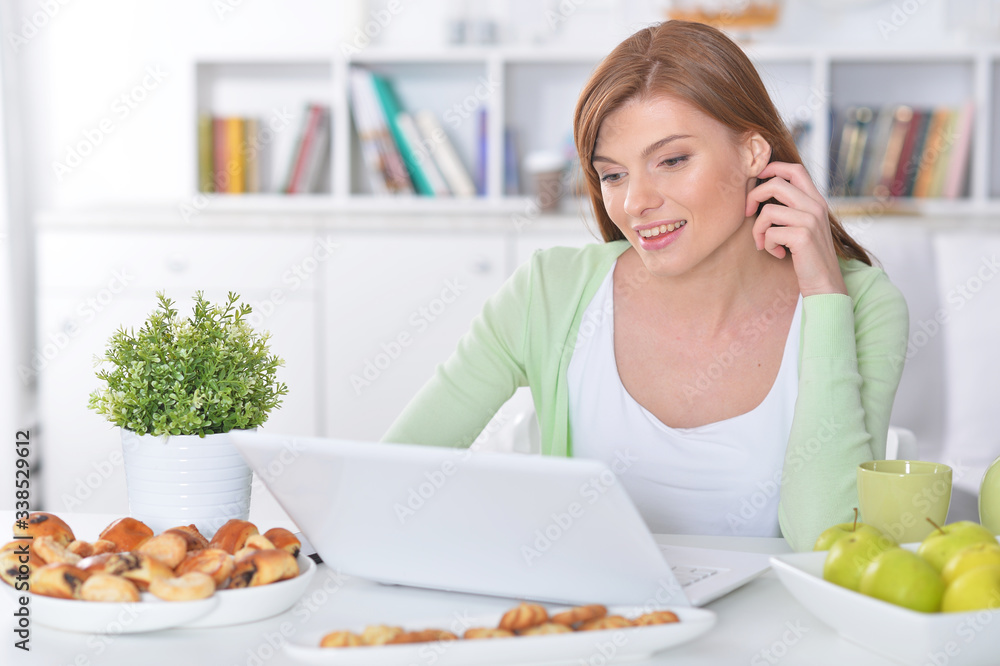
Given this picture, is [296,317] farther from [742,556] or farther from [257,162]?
[742,556]

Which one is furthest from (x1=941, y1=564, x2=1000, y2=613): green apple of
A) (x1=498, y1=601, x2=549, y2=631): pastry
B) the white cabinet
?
the white cabinet

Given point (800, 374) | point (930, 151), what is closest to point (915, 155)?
point (930, 151)

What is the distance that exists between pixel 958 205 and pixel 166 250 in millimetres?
2272

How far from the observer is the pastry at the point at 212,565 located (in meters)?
0.71

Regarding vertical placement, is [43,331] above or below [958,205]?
below

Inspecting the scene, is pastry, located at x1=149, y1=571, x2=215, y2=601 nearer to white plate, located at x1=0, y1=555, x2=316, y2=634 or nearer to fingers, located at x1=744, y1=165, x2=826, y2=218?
white plate, located at x1=0, y1=555, x2=316, y2=634

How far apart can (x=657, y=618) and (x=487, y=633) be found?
11cm

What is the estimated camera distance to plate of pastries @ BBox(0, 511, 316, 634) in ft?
2.23

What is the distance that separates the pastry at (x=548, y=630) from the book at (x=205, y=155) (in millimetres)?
2629

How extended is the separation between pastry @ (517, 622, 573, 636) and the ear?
0.85m

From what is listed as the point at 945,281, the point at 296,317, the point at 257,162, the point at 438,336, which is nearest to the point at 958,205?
the point at 945,281

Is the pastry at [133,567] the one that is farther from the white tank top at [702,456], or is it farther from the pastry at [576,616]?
the white tank top at [702,456]

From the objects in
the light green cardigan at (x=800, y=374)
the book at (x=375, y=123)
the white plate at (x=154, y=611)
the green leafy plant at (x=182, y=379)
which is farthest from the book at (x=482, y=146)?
the white plate at (x=154, y=611)

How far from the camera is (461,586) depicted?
771mm
